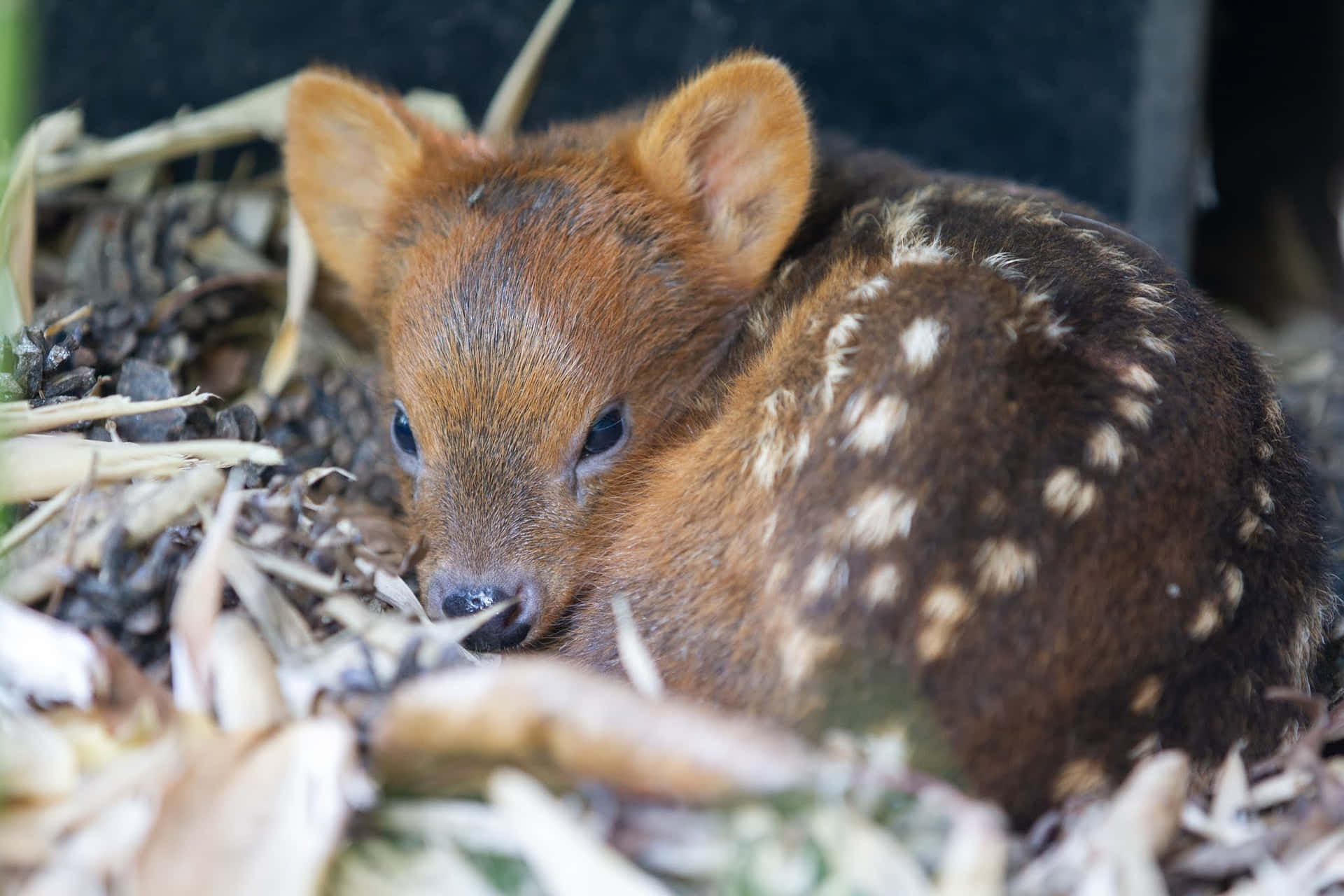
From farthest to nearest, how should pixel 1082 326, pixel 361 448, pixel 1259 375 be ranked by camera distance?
1. pixel 361 448
2. pixel 1259 375
3. pixel 1082 326

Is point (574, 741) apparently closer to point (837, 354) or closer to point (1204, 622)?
point (837, 354)

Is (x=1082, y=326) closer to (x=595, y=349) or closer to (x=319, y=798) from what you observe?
(x=595, y=349)

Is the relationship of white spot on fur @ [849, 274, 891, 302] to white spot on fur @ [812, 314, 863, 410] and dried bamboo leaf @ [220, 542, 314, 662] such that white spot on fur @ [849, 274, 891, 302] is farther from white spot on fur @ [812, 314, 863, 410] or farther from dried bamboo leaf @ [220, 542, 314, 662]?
dried bamboo leaf @ [220, 542, 314, 662]

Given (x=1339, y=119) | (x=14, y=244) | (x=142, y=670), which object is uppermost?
(x=14, y=244)

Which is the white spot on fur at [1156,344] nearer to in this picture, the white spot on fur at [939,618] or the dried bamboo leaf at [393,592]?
the white spot on fur at [939,618]

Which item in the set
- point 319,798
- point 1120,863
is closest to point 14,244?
point 319,798
